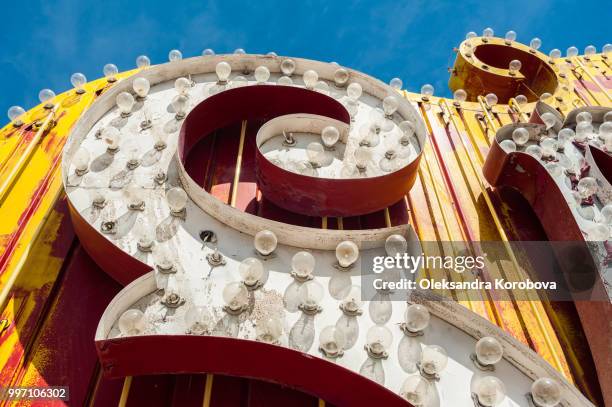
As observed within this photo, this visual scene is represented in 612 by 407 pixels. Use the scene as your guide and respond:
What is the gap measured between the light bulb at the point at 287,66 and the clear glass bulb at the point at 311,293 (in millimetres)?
3548

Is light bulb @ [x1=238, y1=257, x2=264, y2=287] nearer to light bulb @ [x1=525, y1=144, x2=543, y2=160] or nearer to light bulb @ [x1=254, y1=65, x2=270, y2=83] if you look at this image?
light bulb @ [x1=254, y1=65, x2=270, y2=83]

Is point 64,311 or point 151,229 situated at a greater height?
point 151,229

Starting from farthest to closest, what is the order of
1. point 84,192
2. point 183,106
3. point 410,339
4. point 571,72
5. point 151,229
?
point 571,72 → point 183,106 → point 84,192 → point 151,229 → point 410,339

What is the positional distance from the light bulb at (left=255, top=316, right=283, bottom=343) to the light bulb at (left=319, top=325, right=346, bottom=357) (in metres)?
0.36

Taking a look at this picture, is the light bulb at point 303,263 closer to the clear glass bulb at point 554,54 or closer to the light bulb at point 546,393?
the light bulb at point 546,393

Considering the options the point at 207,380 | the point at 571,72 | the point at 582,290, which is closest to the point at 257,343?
the point at 207,380

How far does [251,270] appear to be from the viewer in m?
4.87

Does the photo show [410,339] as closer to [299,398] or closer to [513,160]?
[299,398]

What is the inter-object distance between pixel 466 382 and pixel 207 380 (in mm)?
2243

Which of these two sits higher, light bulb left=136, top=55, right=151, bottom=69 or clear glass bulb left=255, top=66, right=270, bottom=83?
light bulb left=136, top=55, right=151, bottom=69

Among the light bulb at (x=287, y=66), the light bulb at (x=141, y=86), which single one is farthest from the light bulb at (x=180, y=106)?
the light bulb at (x=287, y=66)

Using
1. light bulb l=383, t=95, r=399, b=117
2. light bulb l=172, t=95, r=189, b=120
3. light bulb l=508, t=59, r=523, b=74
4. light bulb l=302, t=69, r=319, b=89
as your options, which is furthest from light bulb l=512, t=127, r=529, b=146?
light bulb l=172, t=95, r=189, b=120

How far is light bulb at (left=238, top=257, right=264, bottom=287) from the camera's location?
15.9ft

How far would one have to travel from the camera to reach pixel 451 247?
655 centimetres
